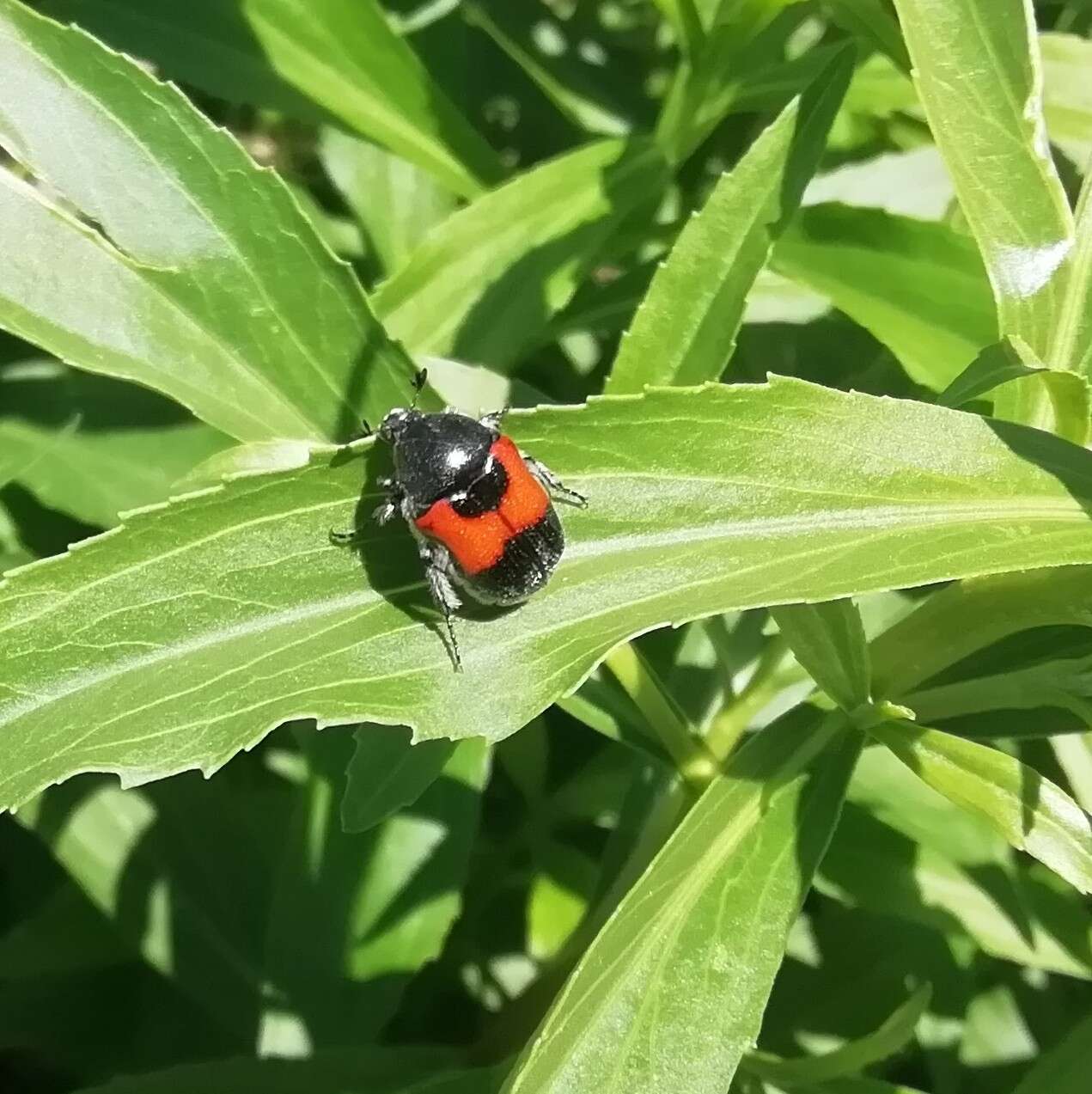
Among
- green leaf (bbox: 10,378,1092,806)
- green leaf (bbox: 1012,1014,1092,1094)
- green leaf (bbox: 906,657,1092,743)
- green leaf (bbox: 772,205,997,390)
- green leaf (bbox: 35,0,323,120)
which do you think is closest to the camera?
green leaf (bbox: 10,378,1092,806)

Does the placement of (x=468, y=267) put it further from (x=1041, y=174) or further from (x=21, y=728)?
(x=21, y=728)

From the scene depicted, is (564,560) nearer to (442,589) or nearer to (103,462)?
(442,589)

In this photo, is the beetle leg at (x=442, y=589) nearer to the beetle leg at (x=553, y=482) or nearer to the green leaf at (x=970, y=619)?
the beetle leg at (x=553, y=482)

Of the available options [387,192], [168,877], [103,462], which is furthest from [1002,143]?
[168,877]

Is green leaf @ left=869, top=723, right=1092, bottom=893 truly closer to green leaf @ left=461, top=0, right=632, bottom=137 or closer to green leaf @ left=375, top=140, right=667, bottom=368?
green leaf @ left=375, top=140, right=667, bottom=368

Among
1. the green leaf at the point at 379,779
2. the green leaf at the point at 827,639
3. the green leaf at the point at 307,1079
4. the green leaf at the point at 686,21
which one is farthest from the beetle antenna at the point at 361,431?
the green leaf at the point at 307,1079

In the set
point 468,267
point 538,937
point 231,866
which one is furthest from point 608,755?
point 468,267

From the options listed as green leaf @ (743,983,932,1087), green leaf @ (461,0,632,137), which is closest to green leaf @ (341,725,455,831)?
green leaf @ (743,983,932,1087)
